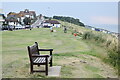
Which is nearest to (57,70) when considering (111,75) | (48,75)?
(48,75)

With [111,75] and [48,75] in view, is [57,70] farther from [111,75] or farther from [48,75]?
[111,75]

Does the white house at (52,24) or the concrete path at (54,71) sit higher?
the white house at (52,24)

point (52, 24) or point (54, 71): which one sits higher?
point (52, 24)

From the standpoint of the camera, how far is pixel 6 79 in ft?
18.7

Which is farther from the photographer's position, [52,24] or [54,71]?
[52,24]

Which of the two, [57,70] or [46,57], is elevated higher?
[46,57]

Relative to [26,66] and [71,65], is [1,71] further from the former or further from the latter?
[71,65]

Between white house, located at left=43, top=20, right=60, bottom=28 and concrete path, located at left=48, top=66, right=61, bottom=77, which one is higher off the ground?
white house, located at left=43, top=20, right=60, bottom=28

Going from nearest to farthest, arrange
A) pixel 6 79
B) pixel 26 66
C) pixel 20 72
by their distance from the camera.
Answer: pixel 6 79
pixel 20 72
pixel 26 66

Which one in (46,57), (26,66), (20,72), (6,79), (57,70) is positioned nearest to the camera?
(6,79)

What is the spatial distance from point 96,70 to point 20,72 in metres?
2.63

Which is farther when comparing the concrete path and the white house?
the white house

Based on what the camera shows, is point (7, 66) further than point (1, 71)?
Yes

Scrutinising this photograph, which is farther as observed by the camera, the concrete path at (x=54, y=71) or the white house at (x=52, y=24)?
the white house at (x=52, y=24)
